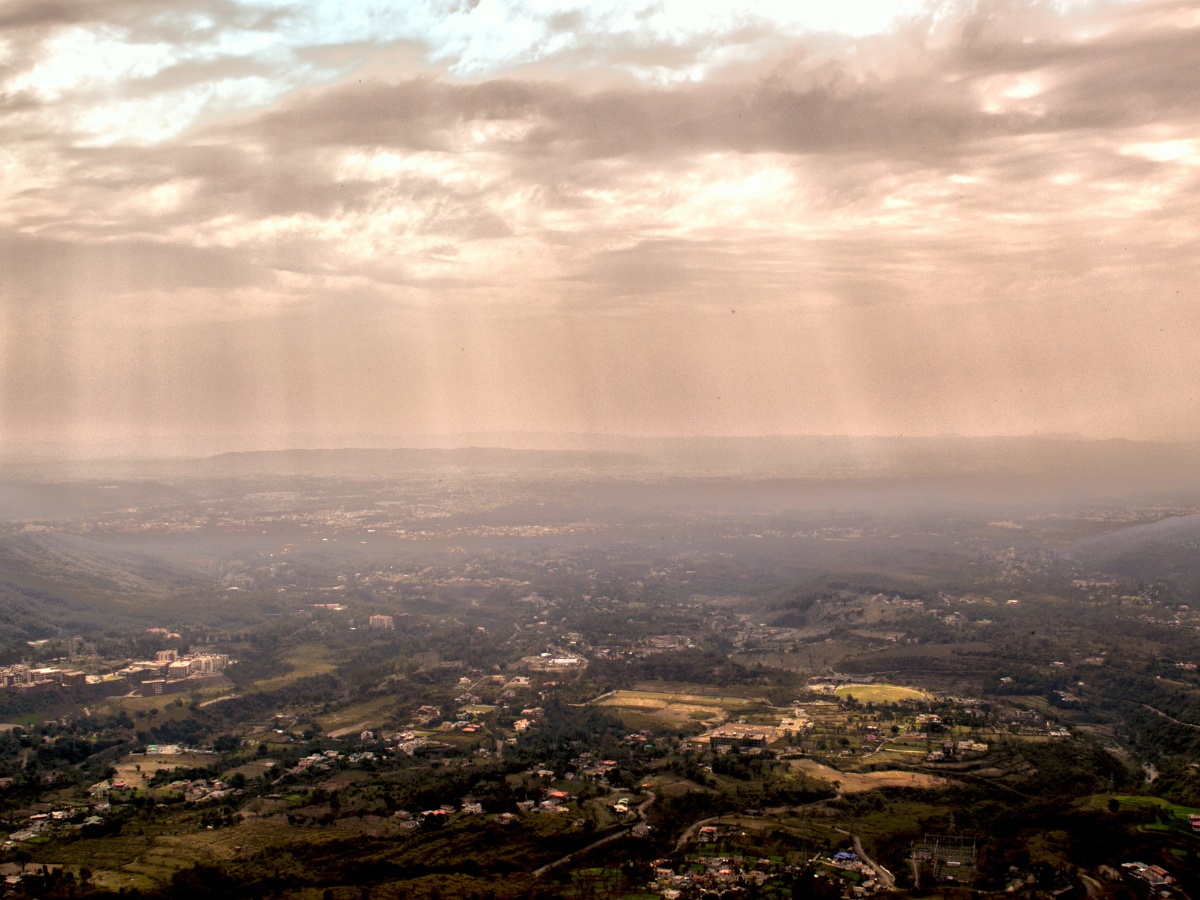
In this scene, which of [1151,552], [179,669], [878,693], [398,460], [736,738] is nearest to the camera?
[736,738]

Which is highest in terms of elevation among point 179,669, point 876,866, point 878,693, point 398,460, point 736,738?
point 398,460

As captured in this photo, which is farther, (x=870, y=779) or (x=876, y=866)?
(x=870, y=779)

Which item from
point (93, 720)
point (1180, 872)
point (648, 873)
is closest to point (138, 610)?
point (93, 720)

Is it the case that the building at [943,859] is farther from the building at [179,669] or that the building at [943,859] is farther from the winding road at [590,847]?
the building at [179,669]

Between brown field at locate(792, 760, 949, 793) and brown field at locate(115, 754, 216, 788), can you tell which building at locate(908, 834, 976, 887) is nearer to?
brown field at locate(792, 760, 949, 793)

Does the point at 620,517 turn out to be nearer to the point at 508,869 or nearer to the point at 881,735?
the point at 881,735

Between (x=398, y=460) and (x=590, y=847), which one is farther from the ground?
(x=398, y=460)

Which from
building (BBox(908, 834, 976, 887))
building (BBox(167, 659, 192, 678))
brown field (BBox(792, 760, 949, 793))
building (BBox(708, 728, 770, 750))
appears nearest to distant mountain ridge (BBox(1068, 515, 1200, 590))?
building (BBox(708, 728, 770, 750))

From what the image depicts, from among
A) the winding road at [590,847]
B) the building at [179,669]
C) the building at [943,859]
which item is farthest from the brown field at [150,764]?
the building at [943,859]

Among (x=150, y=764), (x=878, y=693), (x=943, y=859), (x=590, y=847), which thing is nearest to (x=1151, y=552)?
(x=878, y=693)

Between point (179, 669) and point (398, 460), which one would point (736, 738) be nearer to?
point (179, 669)
